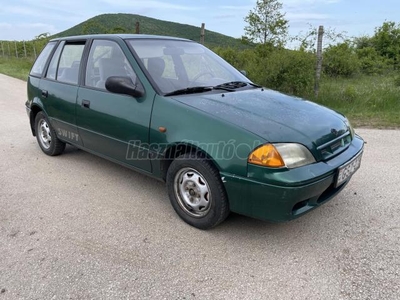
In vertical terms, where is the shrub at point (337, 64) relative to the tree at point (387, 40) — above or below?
below

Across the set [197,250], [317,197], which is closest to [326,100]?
[317,197]

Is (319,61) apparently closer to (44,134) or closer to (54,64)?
(54,64)

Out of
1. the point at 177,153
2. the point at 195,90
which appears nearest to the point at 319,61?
the point at 195,90

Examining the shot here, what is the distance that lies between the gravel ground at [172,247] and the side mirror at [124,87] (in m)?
1.11

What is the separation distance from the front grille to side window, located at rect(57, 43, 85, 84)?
9.46ft

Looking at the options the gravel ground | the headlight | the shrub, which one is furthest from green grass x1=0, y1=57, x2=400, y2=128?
the headlight

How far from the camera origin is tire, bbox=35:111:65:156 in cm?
473

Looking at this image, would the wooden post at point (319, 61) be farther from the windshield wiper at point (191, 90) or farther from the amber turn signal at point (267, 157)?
the amber turn signal at point (267, 157)

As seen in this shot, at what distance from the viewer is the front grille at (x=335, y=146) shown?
2723mm

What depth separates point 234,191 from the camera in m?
2.64

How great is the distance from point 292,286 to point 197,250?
30.2 inches

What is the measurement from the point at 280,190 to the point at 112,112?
6.27 feet

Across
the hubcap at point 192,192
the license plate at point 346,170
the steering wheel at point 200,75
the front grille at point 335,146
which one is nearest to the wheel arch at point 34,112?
the steering wheel at point 200,75

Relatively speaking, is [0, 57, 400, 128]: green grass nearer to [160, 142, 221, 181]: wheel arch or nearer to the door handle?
[160, 142, 221, 181]: wheel arch
